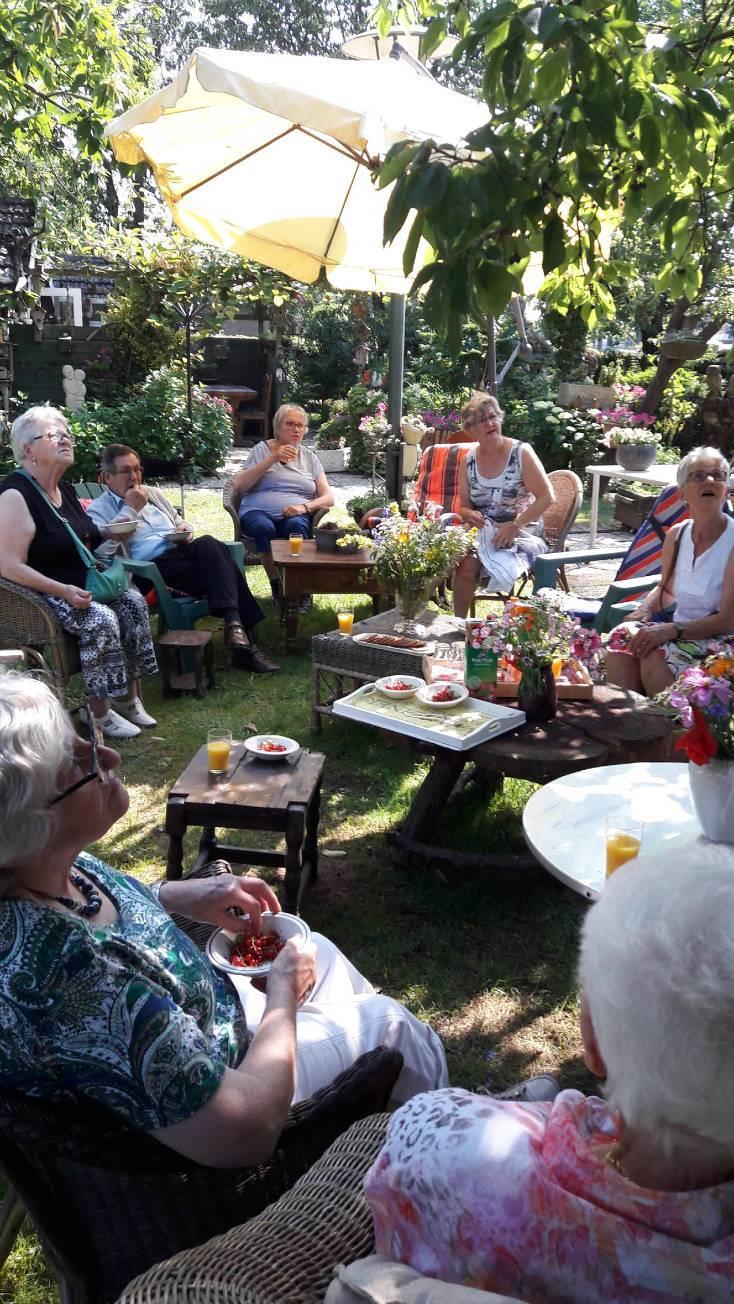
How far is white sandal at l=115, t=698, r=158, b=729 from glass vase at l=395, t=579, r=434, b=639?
4.47 feet

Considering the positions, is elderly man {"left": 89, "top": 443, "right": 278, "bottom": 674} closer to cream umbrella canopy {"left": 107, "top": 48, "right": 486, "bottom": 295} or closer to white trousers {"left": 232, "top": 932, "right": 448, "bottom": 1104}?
cream umbrella canopy {"left": 107, "top": 48, "right": 486, "bottom": 295}

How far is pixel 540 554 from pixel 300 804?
349 cm

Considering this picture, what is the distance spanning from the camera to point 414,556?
14.4 feet

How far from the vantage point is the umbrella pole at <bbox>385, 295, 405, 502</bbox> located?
247 inches

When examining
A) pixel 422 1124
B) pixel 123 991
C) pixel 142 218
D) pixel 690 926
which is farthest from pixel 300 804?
pixel 142 218

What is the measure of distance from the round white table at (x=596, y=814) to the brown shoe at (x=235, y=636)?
294 centimetres

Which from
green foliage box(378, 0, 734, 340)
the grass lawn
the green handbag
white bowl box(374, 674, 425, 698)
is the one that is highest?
green foliage box(378, 0, 734, 340)

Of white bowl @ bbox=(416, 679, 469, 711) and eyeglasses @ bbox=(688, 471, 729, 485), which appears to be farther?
eyeglasses @ bbox=(688, 471, 729, 485)

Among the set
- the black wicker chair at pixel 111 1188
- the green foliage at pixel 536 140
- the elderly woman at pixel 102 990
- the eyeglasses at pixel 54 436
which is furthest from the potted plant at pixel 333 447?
the black wicker chair at pixel 111 1188

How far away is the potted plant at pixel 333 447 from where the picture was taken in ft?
41.1

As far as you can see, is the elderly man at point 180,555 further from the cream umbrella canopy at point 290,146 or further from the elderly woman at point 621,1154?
the elderly woman at point 621,1154

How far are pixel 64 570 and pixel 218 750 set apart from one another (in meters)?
1.91

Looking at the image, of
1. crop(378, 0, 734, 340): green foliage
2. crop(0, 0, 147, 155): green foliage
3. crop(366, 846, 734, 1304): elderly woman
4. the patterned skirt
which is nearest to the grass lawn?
the patterned skirt

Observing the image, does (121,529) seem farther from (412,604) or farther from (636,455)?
(636,455)
